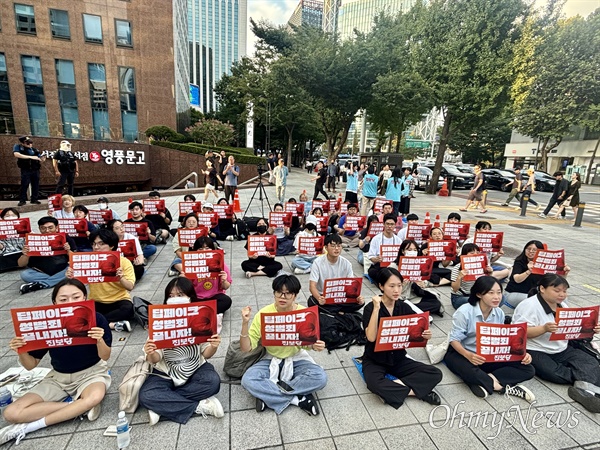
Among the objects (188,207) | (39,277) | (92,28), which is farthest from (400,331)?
(92,28)

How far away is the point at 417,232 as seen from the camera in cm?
743

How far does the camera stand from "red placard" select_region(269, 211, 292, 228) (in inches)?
340

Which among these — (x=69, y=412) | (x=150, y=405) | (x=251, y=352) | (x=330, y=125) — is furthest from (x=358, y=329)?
(x=330, y=125)

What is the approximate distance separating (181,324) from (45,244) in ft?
13.7

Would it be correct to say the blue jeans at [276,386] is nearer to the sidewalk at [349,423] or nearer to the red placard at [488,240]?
the sidewalk at [349,423]

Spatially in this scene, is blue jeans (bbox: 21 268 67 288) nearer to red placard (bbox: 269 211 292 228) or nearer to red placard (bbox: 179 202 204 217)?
red placard (bbox: 179 202 204 217)

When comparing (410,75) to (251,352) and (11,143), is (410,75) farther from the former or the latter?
(11,143)

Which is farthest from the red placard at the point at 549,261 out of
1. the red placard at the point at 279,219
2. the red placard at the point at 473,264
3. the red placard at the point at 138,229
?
the red placard at the point at 138,229

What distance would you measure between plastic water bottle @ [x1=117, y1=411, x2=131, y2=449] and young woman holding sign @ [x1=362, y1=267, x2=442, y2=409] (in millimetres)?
2193

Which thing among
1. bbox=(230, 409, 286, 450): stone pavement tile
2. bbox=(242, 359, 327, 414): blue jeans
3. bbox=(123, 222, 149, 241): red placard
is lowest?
bbox=(230, 409, 286, 450): stone pavement tile

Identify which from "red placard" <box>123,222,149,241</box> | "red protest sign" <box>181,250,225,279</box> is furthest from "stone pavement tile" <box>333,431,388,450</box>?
"red placard" <box>123,222,149,241</box>

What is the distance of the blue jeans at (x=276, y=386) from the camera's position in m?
3.11

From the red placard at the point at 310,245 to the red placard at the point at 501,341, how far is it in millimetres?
3777

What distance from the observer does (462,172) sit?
26.8m
